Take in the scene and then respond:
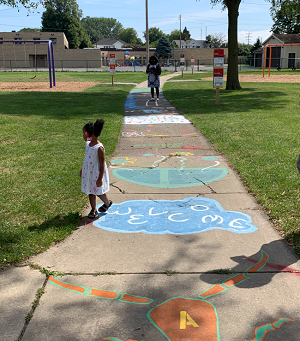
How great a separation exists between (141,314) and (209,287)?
2.07ft

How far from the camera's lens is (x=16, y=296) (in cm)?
273

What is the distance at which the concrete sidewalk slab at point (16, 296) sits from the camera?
2385 millimetres

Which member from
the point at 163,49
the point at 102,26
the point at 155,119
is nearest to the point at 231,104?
the point at 155,119

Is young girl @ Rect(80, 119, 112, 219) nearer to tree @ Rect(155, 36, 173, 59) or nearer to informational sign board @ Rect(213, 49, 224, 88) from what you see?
informational sign board @ Rect(213, 49, 224, 88)

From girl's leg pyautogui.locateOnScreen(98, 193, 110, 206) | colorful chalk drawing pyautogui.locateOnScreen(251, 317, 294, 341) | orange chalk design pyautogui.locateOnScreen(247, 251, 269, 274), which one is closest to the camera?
colorful chalk drawing pyautogui.locateOnScreen(251, 317, 294, 341)

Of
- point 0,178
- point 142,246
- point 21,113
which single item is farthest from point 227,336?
point 21,113

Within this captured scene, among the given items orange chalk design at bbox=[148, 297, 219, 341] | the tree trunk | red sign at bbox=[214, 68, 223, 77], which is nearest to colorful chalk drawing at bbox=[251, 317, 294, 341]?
orange chalk design at bbox=[148, 297, 219, 341]

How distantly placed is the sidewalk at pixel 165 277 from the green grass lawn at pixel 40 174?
10.8 inches

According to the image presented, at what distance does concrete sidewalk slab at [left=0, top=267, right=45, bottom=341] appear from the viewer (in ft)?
7.82

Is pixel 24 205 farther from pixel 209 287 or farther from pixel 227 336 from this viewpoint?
pixel 227 336

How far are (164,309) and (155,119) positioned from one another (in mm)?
8743

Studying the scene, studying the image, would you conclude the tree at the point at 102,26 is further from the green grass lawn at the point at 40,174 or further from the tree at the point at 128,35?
the green grass lawn at the point at 40,174

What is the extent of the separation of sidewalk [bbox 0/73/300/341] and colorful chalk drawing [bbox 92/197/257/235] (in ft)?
0.04

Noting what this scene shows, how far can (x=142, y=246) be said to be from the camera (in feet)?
11.6
